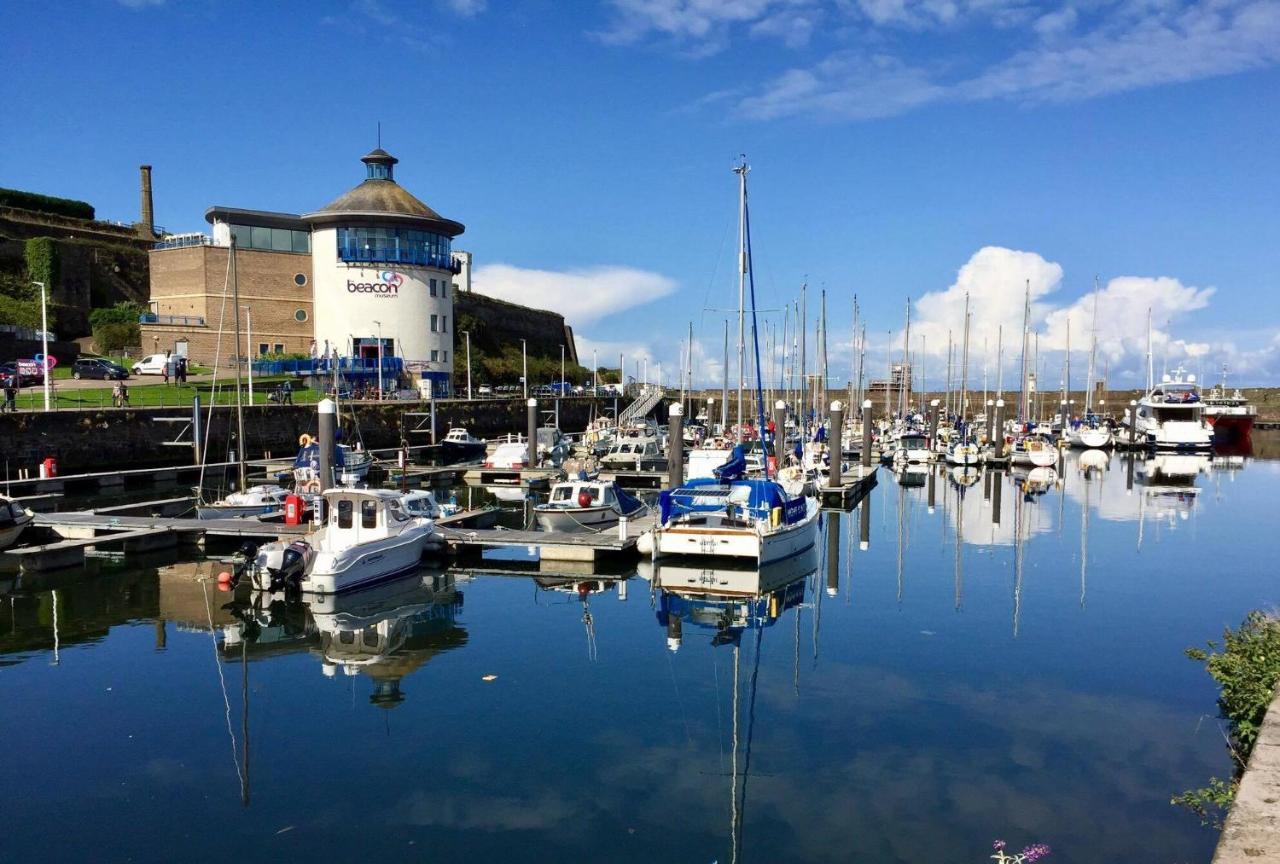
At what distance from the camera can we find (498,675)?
663 inches

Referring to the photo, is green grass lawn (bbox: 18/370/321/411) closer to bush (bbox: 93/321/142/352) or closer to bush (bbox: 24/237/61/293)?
bush (bbox: 93/321/142/352)

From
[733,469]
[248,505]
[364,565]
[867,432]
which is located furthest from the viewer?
[867,432]

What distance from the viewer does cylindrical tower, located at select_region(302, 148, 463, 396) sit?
67.9m

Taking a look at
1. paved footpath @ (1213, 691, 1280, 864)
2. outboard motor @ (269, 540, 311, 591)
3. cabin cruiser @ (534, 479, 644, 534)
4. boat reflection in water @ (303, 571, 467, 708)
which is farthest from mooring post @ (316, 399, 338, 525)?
paved footpath @ (1213, 691, 1280, 864)

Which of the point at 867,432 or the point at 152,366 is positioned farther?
the point at 152,366

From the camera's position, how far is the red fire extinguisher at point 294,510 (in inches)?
1124

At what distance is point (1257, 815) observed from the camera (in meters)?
8.37

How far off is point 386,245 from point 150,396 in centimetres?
2188

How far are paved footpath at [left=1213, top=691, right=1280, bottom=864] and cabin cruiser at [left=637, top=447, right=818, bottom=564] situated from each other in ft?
49.2

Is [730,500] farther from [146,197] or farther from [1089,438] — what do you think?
[146,197]

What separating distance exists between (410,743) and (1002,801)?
26.1 ft

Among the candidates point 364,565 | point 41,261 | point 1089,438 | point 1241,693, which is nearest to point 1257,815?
point 1241,693

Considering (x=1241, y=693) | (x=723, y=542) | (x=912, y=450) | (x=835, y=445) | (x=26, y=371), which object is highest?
(x=26, y=371)

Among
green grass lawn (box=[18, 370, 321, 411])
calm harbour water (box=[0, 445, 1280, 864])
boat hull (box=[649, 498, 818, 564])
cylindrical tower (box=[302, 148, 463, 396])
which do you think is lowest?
calm harbour water (box=[0, 445, 1280, 864])
